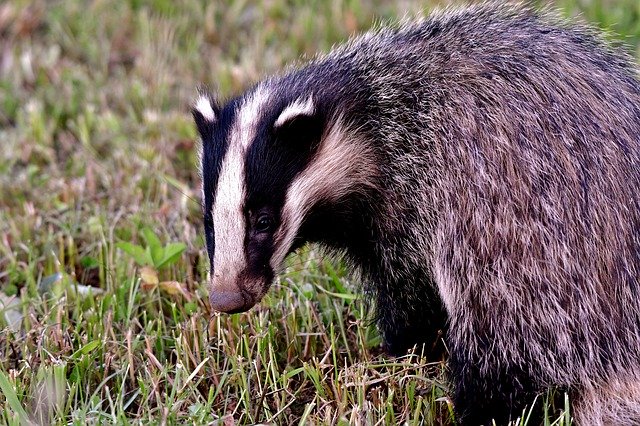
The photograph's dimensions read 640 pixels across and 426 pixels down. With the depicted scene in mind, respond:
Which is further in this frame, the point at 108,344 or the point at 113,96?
the point at 113,96

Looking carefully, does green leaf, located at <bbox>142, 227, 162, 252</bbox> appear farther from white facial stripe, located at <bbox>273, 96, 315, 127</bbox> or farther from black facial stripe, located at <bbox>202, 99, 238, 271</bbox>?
white facial stripe, located at <bbox>273, 96, 315, 127</bbox>

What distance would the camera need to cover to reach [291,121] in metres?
4.67

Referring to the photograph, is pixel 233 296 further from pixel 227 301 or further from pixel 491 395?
pixel 491 395

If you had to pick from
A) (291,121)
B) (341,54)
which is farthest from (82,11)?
(291,121)

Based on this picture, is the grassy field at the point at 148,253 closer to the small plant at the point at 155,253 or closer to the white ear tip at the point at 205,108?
the small plant at the point at 155,253

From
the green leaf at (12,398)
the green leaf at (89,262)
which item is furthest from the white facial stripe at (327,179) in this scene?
A: the green leaf at (89,262)

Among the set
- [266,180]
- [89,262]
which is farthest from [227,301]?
[89,262]

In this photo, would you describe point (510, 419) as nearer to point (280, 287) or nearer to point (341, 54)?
point (280, 287)

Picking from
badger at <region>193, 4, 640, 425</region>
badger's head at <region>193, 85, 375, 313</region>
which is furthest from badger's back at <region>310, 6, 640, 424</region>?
badger's head at <region>193, 85, 375, 313</region>

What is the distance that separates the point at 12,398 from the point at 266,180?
141cm

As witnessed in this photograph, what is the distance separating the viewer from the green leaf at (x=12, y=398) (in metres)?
4.24

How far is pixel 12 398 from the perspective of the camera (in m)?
4.36

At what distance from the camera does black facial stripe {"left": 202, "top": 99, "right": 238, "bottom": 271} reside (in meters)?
4.70

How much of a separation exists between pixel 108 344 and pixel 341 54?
1856mm
